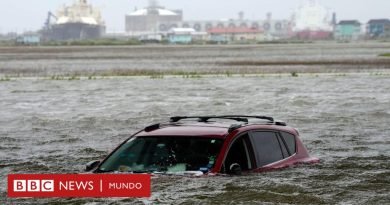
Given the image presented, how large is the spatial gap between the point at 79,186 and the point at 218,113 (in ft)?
61.2

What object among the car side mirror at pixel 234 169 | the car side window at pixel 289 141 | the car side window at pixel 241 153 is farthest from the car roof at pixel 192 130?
the car side window at pixel 289 141

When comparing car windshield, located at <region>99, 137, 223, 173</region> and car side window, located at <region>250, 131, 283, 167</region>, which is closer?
car windshield, located at <region>99, 137, 223, 173</region>

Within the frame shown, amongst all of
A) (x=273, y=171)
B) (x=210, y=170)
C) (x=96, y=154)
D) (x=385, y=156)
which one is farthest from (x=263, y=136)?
(x=96, y=154)

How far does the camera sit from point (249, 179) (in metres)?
11.8

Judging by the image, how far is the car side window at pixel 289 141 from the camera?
12.8m

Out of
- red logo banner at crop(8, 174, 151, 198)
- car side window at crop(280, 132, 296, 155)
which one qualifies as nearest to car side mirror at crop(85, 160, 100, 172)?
red logo banner at crop(8, 174, 151, 198)

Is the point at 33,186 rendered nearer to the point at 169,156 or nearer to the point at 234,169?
the point at 169,156

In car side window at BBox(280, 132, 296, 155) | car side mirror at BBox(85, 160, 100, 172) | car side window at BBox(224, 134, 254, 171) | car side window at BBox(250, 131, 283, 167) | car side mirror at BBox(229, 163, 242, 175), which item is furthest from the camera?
car side window at BBox(280, 132, 296, 155)

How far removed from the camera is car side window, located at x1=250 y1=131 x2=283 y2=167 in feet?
39.4

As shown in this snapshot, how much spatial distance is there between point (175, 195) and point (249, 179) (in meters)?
0.90

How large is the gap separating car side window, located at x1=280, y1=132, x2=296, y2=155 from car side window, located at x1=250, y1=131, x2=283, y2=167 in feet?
0.75

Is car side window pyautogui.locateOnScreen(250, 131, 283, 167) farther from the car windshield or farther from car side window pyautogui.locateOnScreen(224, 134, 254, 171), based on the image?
the car windshield

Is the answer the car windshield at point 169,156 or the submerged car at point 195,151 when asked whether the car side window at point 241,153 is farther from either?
the car windshield at point 169,156

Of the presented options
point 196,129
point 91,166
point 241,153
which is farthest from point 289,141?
point 91,166
